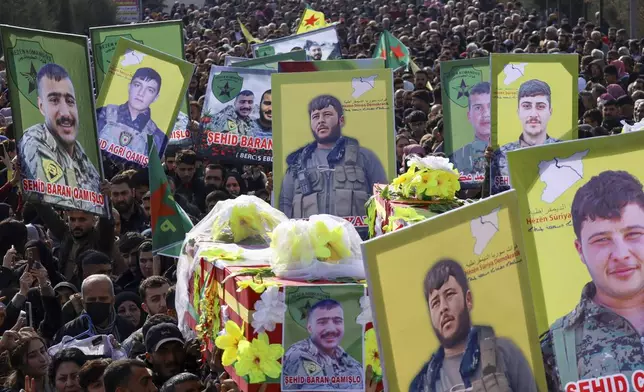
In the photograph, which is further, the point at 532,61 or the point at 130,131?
the point at 130,131

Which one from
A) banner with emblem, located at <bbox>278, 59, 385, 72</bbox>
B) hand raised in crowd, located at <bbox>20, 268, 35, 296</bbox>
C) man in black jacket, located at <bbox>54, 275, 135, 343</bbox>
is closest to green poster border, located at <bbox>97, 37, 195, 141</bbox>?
banner with emblem, located at <bbox>278, 59, 385, 72</bbox>

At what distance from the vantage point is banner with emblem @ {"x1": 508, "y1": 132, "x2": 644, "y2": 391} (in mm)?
4586

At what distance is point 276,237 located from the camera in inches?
221

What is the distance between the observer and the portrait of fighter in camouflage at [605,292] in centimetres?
459

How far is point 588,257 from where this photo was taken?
15.2ft

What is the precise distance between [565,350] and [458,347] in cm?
63

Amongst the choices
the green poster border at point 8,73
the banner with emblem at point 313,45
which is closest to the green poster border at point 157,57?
the green poster border at point 8,73

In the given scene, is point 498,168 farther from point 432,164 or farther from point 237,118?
point 237,118

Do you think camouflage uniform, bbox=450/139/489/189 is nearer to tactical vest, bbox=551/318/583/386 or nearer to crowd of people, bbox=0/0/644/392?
crowd of people, bbox=0/0/644/392

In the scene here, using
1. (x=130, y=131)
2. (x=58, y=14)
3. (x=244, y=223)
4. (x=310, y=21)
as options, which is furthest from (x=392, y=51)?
(x=58, y=14)

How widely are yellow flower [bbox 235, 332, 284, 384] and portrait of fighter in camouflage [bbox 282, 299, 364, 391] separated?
0.14 ft

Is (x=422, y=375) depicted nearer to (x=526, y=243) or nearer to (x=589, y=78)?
(x=526, y=243)

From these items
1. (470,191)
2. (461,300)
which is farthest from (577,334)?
(470,191)

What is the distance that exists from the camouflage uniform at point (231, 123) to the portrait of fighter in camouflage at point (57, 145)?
287 cm
